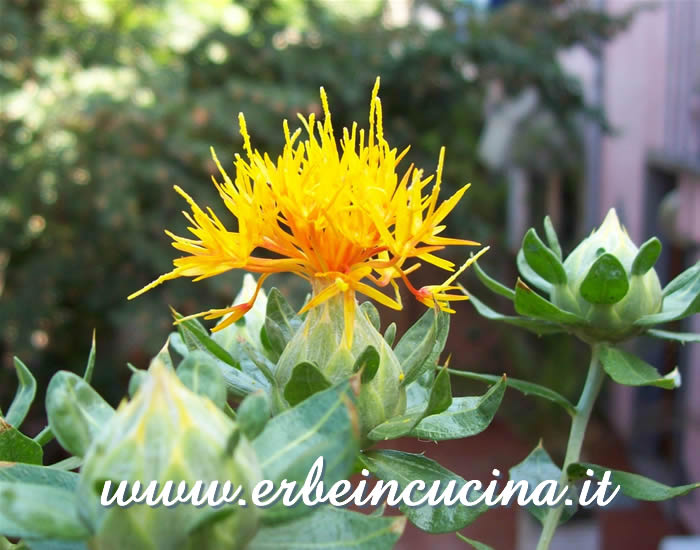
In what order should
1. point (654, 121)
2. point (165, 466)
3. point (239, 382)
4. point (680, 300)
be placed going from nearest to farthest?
point (165, 466) → point (239, 382) → point (680, 300) → point (654, 121)

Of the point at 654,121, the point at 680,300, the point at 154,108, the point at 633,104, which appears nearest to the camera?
the point at 680,300

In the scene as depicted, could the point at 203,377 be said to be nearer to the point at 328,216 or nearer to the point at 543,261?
the point at 328,216

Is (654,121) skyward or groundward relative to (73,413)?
groundward

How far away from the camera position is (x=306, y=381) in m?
0.65

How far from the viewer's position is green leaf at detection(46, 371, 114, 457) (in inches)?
21.1

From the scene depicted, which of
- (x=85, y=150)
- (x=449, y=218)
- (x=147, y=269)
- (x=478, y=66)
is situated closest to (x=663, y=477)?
(x=449, y=218)

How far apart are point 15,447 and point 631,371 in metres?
0.61

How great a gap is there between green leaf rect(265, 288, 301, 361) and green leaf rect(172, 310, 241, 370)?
0.14 feet

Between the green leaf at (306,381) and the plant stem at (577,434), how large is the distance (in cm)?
27

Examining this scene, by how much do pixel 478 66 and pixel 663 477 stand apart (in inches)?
113

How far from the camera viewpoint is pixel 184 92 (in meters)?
4.34

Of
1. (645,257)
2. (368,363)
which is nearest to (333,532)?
(368,363)

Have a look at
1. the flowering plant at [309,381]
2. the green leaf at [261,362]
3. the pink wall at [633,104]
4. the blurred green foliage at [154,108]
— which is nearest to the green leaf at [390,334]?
the flowering plant at [309,381]

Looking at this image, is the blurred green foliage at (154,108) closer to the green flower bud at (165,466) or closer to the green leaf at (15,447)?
the green leaf at (15,447)
